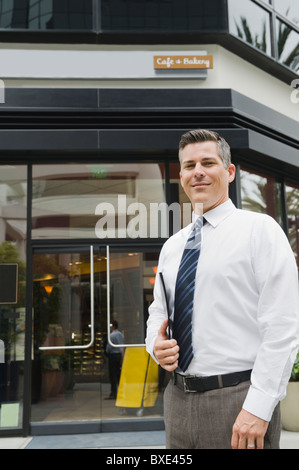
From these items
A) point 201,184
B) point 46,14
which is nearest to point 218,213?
point 201,184

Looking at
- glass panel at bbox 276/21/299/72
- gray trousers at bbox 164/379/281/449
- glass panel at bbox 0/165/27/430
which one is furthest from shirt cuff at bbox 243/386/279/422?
glass panel at bbox 276/21/299/72

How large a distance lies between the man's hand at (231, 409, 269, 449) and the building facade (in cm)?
490

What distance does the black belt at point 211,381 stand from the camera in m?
1.71

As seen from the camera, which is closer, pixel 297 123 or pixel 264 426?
pixel 264 426

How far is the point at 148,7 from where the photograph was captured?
6.66m

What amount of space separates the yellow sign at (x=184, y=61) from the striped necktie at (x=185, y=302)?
5208 millimetres

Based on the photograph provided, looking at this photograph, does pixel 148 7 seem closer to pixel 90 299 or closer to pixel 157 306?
pixel 90 299

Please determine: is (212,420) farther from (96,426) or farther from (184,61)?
(184,61)

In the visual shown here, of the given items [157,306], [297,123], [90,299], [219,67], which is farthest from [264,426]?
[297,123]

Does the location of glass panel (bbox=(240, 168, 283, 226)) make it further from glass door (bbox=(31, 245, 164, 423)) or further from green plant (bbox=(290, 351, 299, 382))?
green plant (bbox=(290, 351, 299, 382))

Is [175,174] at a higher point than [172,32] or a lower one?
lower

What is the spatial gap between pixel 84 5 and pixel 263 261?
20.1 feet

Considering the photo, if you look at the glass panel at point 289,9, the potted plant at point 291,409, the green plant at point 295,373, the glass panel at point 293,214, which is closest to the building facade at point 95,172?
the glass panel at point 289,9

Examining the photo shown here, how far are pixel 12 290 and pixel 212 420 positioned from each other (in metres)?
5.09
